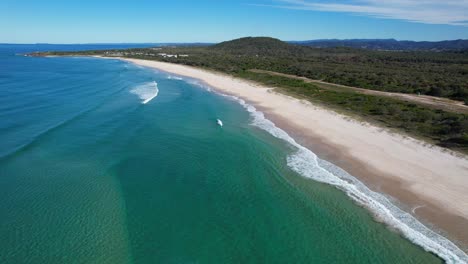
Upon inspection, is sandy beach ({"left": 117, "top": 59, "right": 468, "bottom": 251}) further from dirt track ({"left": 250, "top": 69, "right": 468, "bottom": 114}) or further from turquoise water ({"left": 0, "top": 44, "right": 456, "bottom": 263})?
dirt track ({"left": 250, "top": 69, "right": 468, "bottom": 114})

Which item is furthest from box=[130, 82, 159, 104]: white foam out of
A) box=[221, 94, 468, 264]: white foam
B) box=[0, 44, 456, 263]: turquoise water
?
box=[221, 94, 468, 264]: white foam

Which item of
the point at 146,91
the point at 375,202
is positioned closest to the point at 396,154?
the point at 375,202

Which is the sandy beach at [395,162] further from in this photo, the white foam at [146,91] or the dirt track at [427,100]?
the white foam at [146,91]

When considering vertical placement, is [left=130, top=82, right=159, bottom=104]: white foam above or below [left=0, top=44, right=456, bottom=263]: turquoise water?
below

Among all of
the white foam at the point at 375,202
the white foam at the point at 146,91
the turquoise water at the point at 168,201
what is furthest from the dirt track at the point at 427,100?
the white foam at the point at 146,91

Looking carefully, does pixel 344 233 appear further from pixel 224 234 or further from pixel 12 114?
pixel 12 114

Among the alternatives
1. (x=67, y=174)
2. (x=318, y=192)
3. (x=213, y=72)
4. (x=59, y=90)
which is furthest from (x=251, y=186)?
(x=213, y=72)

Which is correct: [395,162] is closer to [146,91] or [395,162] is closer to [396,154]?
[396,154]
